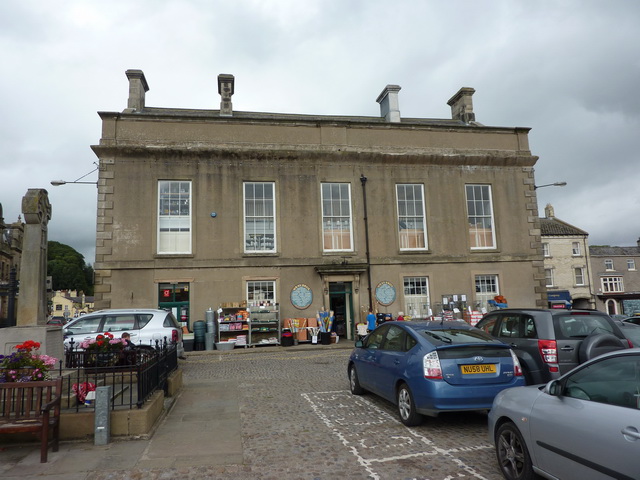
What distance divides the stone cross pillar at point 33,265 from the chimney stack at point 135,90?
13.2 metres

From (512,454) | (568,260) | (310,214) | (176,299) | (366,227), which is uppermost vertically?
(310,214)

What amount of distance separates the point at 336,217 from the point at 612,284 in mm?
46588

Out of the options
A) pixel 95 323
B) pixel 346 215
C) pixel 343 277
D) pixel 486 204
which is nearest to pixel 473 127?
pixel 486 204

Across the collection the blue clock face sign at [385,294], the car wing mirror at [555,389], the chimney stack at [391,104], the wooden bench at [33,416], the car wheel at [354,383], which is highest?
the chimney stack at [391,104]

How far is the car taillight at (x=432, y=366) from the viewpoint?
6.16 m

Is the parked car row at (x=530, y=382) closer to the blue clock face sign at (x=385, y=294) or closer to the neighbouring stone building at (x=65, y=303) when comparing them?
the blue clock face sign at (x=385, y=294)

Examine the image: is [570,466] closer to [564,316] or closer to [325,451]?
[325,451]

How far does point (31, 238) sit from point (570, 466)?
30.4 feet

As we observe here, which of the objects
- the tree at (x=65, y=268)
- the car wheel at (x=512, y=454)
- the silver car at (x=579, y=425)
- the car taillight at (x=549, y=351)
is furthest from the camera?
the tree at (x=65, y=268)

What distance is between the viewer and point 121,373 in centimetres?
795

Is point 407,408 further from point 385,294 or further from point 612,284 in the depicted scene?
point 612,284

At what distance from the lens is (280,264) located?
19.0m

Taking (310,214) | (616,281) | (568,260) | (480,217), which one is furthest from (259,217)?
(616,281)

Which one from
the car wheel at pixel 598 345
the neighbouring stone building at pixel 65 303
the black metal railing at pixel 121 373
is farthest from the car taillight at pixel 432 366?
the neighbouring stone building at pixel 65 303
